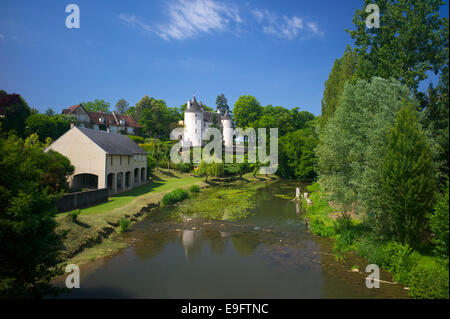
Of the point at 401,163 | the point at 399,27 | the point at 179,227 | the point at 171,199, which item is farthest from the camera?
the point at 171,199

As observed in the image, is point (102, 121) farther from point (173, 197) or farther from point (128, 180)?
point (173, 197)

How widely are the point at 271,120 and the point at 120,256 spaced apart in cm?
5645

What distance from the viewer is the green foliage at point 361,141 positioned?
1350 cm

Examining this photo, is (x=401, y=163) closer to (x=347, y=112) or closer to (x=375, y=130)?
(x=375, y=130)

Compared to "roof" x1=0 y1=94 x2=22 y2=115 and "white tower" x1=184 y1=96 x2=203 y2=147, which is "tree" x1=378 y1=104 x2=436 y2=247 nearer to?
"roof" x1=0 y1=94 x2=22 y2=115

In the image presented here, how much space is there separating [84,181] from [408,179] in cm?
3114

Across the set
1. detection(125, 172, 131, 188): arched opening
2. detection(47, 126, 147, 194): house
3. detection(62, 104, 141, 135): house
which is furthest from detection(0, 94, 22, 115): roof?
detection(125, 172, 131, 188): arched opening

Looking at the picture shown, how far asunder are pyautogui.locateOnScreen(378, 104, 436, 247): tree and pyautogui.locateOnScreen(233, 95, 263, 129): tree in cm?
7331

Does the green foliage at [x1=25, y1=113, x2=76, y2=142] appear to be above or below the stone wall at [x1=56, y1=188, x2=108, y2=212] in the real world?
above

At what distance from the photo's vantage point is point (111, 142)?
30766 millimetres

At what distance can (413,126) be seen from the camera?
11.5 meters

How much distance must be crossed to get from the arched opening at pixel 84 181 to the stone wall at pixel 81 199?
535 cm

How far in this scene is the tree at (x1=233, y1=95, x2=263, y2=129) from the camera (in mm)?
84875

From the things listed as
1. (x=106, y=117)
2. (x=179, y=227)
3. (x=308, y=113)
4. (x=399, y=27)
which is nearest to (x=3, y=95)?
(x=106, y=117)
